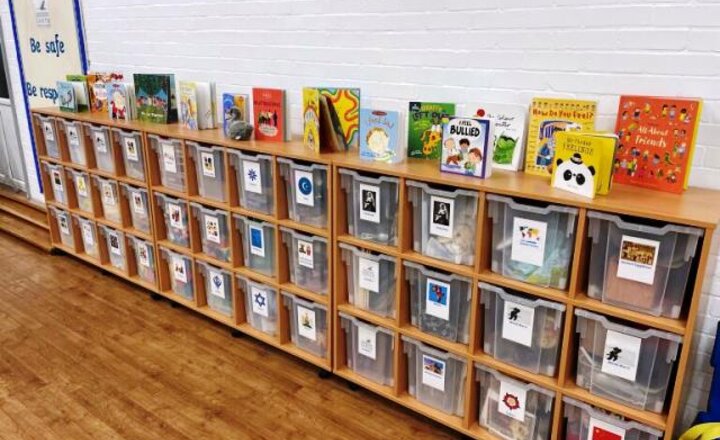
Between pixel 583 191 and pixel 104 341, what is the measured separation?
7.59 feet

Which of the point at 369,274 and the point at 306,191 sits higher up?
the point at 306,191

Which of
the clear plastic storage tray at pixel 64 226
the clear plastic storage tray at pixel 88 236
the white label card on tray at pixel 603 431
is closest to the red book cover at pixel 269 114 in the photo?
the clear plastic storage tray at pixel 88 236

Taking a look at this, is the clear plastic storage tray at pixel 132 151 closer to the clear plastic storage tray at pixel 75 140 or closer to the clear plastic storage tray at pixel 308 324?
the clear plastic storage tray at pixel 75 140

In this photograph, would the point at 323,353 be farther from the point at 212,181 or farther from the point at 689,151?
the point at 689,151

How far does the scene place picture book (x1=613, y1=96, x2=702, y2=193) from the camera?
159cm

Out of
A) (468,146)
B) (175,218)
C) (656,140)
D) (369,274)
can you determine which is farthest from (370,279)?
(175,218)

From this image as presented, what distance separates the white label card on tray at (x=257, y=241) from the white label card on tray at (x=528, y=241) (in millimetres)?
1192

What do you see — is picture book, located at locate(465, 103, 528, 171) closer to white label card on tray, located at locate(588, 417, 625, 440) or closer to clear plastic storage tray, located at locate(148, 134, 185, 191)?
white label card on tray, located at locate(588, 417, 625, 440)

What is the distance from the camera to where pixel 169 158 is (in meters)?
2.74

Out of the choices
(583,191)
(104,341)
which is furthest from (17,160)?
(583,191)

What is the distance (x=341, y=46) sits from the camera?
2445 millimetres

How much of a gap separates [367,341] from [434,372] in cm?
32

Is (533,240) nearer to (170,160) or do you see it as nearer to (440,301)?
(440,301)

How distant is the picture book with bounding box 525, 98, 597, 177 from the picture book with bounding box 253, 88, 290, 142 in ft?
3.53
